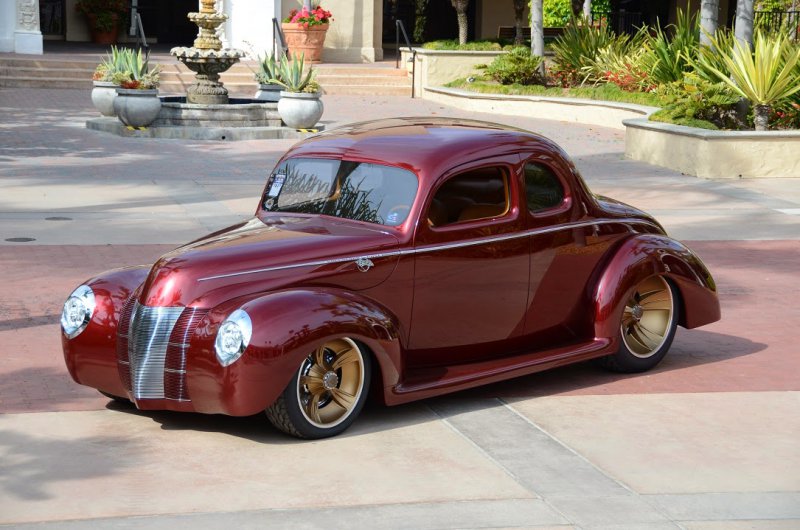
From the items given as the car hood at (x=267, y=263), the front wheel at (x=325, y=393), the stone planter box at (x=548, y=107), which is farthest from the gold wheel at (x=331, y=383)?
the stone planter box at (x=548, y=107)

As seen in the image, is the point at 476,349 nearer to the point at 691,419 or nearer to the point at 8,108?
the point at 691,419

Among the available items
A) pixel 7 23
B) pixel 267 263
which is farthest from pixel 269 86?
pixel 267 263

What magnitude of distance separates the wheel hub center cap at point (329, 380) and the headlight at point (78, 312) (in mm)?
1392

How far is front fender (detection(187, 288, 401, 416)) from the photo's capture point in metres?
6.30

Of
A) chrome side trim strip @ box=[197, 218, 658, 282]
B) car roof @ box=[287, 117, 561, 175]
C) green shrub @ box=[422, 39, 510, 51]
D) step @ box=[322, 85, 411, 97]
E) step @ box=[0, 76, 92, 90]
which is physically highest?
green shrub @ box=[422, 39, 510, 51]

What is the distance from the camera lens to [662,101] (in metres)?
20.7

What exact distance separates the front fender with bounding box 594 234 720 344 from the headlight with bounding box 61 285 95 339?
301 cm

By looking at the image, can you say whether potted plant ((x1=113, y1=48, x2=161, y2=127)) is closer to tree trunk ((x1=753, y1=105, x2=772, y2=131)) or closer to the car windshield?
tree trunk ((x1=753, y1=105, x2=772, y2=131))

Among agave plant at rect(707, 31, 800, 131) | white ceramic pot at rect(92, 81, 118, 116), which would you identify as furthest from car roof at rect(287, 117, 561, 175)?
white ceramic pot at rect(92, 81, 118, 116)

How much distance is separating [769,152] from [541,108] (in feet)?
30.2

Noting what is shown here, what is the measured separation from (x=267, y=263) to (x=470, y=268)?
50.8 inches

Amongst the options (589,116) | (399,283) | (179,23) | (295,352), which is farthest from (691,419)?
(179,23)

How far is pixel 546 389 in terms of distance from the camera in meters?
7.79

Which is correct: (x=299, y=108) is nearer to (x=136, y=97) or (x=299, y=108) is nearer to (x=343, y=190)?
(x=136, y=97)
